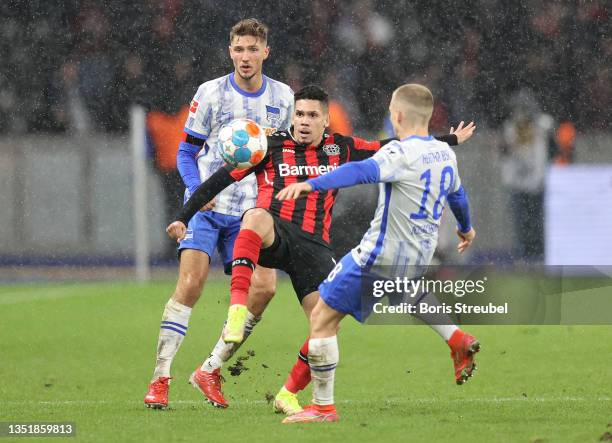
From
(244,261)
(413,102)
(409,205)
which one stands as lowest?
(244,261)

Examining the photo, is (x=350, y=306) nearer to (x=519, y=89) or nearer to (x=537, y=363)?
(x=537, y=363)

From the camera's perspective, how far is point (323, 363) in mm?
5730

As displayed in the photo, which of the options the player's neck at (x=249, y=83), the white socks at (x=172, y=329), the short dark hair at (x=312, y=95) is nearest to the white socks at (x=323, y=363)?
the white socks at (x=172, y=329)

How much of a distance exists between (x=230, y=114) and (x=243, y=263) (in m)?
1.15

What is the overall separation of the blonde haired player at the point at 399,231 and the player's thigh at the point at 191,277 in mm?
1059

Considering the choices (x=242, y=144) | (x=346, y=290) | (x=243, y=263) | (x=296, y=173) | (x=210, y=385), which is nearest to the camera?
(x=346, y=290)

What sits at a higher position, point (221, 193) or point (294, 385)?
point (221, 193)

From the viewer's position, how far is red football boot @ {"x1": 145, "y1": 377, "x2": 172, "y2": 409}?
6445 millimetres

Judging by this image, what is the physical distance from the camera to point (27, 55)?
1620 centimetres

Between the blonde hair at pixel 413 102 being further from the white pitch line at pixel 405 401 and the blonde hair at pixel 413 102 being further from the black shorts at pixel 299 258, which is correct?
the white pitch line at pixel 405 401

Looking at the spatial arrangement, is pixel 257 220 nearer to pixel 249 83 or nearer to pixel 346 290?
pixel 346 290

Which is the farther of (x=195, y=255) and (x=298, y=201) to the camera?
(x=195, y=255)

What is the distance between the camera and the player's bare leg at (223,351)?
21.7 feet

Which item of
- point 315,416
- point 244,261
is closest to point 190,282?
point 244,261
